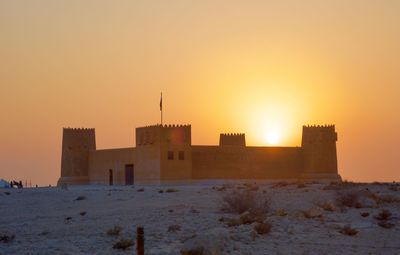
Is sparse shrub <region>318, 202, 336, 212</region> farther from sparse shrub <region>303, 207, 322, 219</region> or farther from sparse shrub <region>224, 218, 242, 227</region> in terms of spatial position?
sparse shrub <region>224, 218, 242, 227</region>

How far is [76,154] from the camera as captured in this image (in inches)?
2441

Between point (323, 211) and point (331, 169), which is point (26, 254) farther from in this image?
point (331, 169)

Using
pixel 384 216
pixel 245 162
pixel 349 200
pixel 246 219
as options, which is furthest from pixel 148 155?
pixel 246 219

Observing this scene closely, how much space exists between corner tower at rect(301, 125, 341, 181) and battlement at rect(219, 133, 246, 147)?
7749mm

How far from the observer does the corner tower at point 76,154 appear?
6119 cm

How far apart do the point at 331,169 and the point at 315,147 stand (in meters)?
2.19

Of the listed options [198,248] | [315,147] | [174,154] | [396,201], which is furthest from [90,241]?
[315,147]

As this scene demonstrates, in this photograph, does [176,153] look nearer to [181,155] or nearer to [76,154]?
[181,155]

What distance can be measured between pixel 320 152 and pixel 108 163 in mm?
16727

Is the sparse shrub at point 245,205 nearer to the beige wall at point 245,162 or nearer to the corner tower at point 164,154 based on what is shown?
the corner tower at point 164,154

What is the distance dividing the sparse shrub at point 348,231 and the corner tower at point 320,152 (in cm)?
3794

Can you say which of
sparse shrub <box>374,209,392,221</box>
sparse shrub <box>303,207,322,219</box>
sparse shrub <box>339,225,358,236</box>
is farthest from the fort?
sparse shrub <box>339,225,358,236</box>

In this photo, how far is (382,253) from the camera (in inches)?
723

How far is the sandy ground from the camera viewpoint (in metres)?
18.3
